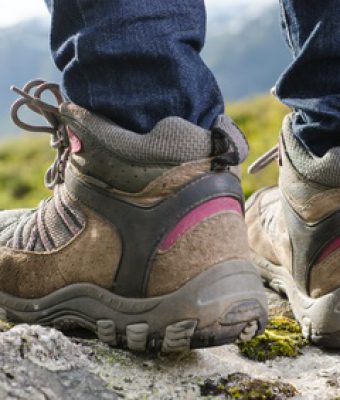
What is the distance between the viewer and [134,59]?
2.05m

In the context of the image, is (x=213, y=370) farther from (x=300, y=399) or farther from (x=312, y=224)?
(x=312, y=224)

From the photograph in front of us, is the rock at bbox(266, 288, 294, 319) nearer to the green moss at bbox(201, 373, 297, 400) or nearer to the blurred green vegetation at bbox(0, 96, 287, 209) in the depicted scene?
the green moss at bbox(201, 373, 297, 400)

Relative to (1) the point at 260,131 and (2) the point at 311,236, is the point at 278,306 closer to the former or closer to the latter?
(2) the point at 311,236

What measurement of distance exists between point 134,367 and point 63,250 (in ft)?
1.54

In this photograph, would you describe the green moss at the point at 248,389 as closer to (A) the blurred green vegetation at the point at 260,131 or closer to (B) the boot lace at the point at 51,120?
(B) the boot lace at the point at 51,120

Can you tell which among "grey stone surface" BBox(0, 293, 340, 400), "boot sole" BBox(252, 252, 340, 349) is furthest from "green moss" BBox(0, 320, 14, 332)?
"boot sole" BBox(252, 252, 340, 349)

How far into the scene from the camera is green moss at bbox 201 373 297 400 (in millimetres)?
1867

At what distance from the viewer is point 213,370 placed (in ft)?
6.78

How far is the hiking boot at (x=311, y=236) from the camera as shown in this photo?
2338 millimetres

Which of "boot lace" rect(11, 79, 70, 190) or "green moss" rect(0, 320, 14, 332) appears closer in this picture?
"green moss" rect(0, 320, 14, 332)

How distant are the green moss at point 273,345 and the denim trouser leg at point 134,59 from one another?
0.85 metres

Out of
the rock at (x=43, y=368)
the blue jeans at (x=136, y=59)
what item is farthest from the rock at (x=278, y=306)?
the rock at (x=43, y=368)

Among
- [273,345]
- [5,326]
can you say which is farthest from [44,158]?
[273,345]

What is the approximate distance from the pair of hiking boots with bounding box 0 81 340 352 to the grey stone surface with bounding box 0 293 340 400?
0.28 ft
